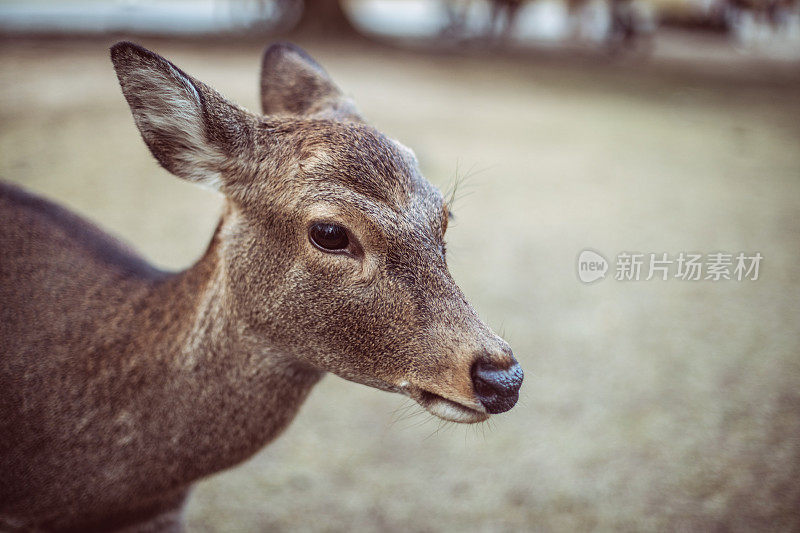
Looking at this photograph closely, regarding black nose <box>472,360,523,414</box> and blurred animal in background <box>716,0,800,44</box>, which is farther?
blurred animal in background <box>716,0,800,44</box>

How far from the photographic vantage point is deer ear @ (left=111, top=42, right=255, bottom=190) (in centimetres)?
173

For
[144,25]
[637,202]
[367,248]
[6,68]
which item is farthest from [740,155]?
[144,25]

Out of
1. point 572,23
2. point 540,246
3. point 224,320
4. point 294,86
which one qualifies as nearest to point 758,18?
point 572,23

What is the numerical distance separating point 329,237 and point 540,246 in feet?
14.0

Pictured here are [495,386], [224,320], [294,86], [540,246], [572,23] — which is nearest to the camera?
[495,386]

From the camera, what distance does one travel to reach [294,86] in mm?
2328

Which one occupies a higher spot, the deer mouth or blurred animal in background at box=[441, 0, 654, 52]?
the deer mouth

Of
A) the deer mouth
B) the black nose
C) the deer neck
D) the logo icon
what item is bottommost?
the logo icon

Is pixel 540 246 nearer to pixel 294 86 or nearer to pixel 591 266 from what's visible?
pixel 591 266

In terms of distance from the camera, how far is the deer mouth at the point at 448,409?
5.37ft

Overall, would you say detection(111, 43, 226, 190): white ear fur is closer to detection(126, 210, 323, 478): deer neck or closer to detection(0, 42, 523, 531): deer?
detection(0, 42, 523, 531): deer

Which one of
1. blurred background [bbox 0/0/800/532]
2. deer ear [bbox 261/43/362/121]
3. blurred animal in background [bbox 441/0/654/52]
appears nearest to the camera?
deer ear [bbox 261/43/362/121]

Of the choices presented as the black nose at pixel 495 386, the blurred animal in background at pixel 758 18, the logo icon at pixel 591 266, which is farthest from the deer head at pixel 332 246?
the blurred animal in background at pixel 758 18

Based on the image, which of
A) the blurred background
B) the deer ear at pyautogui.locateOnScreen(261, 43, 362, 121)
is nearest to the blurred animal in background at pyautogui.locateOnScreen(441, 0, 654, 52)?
the blurred background
